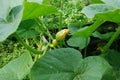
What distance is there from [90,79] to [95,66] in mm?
53

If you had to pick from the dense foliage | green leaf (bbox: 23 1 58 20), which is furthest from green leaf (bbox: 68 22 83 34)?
green leaf (bbox: 23 1 58 20)

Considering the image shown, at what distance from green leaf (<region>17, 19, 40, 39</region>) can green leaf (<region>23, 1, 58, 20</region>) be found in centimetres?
28

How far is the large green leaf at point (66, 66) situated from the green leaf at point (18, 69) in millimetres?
127

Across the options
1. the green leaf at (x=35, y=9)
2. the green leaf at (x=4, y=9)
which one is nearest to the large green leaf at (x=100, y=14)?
the green leaf at (x=35, y=9)

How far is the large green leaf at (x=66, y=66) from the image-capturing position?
3.54ft

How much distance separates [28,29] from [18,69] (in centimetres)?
19

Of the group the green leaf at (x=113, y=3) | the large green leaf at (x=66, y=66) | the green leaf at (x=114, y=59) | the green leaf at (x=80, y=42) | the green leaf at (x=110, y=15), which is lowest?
the green leaf at (x=114, y=59)

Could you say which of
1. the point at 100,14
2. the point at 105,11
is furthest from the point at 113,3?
the point at 100,14

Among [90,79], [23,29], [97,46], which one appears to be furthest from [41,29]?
[90,79]

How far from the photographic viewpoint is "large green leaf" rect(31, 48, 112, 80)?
1.08 metres

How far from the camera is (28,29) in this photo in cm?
135

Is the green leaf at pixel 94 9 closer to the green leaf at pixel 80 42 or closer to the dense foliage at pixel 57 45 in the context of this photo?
the dense foliage at pixel 57 45

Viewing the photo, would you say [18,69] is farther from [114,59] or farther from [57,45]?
[114,59]

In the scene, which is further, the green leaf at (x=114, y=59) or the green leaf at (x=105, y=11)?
the green leaf at (x=114, y=59)
